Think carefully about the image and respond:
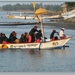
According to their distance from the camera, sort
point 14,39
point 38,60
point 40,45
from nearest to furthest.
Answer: point 38,60 < point 14,39 < point 40,45

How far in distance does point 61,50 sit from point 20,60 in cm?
329

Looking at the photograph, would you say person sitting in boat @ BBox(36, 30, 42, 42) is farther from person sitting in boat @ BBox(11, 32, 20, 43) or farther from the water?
person sitting in boat @ BBox(11, 32, 20, 43)

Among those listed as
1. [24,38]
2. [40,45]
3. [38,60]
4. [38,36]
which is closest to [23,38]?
[24,38]

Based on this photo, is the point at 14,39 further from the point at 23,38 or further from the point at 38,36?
the point at 38,36

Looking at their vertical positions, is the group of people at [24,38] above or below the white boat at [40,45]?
above

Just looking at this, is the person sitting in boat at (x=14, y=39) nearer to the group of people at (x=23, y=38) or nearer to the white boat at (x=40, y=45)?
the group of people at (x=23, y=38)

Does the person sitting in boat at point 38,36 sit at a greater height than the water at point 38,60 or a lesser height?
greater

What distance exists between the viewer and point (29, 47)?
16.5 meters

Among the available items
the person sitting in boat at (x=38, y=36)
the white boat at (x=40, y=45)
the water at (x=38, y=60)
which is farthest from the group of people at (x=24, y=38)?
the water at (x=38, y=60)

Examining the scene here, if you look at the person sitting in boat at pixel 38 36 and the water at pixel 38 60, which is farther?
the person sitting in boat at pixel 38 36

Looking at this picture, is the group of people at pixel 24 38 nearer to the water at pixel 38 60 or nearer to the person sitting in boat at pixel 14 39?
the person sitting in boat at pixel 14 39

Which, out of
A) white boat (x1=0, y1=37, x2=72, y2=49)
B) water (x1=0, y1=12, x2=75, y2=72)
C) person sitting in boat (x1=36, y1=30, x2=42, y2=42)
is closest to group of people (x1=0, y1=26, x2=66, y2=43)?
person sitting in boat (x1=36, y1=30, x2=42, y2=42)

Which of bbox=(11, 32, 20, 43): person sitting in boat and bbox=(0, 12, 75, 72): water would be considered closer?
bbox=(0, 12, 75, 72): water

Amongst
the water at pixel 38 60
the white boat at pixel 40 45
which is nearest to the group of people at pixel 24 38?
the white boat at pixel 40 45
